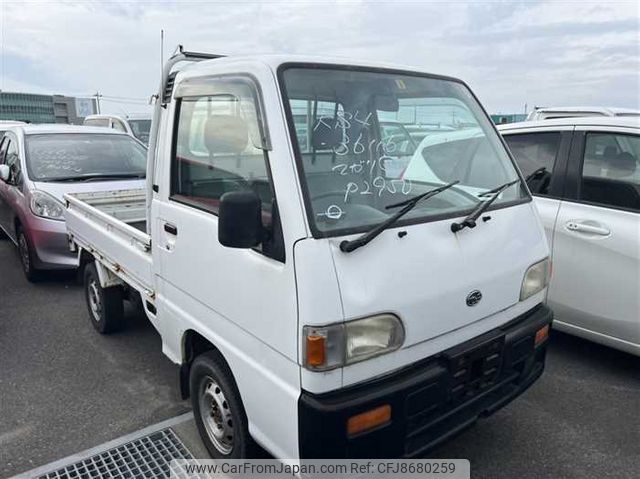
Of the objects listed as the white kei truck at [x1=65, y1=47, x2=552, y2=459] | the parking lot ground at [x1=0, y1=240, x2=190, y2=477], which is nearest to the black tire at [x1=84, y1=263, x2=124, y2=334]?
the parking lot ground at [x1=0, y1=240, x2=190, y2=477]

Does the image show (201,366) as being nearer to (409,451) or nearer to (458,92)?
(409,451)

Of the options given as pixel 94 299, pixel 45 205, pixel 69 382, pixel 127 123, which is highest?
pixel 127 123

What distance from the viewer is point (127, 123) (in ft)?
Answer: 39.7

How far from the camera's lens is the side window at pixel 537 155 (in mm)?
3867

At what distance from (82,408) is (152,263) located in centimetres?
109

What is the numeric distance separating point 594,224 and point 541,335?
1255 millimetres

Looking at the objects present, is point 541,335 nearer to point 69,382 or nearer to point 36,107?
point 69,382

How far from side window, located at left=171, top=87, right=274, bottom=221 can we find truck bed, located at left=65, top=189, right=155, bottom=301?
2.13ft

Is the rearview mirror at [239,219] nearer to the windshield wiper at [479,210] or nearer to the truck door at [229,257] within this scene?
the truck door at [229,257]

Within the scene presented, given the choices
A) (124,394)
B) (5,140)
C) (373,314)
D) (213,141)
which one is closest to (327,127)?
(213,141)

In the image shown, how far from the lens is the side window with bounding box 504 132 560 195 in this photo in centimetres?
387

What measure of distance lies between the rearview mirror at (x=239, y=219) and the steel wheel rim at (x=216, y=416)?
0.93 m

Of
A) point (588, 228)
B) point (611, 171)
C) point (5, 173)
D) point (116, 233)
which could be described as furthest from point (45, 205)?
point (611, 171)

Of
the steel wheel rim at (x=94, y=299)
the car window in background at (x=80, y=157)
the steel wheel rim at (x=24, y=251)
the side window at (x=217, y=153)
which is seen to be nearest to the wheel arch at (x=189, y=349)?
the side window at (x=217, y=153)
